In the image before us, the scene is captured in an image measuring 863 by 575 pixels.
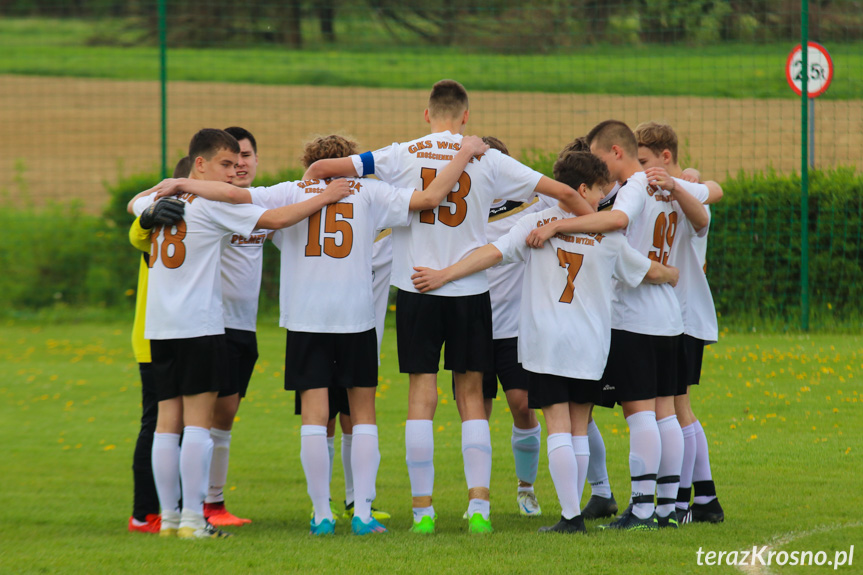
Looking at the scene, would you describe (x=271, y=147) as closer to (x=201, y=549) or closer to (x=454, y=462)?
(x=454, y=462)

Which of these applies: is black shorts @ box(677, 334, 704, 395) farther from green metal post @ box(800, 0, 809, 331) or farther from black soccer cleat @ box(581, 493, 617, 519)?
green metal post @ box(800, 0, 809, 331)

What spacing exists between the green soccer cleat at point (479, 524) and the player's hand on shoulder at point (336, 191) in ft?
5.63

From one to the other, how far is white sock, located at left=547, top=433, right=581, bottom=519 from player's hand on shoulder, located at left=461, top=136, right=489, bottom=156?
1459mm

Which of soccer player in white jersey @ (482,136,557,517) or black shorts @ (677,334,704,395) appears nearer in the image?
black shorts @ (677,334,704,395)

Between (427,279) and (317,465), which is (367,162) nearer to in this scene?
(427,279)

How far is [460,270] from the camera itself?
16.2 feet

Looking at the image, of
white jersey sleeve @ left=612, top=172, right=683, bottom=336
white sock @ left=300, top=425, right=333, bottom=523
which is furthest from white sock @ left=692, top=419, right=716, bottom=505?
white sock @ left=300, top=425, right=333, bottom=523

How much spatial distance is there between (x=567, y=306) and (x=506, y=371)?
90 centimetres

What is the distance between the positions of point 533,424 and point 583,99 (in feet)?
31.9

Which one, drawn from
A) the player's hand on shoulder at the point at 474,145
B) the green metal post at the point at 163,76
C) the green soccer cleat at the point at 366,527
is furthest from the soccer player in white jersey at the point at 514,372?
the green metal post at the point at 163,76

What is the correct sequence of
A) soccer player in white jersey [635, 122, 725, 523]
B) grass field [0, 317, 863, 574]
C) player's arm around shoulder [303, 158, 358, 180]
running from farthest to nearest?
soccer player in white jersey [635, 122, 725, 523]
player's arm around shoulder [303, 158, 358, 180]
grass field [0, 317, 863, 574]

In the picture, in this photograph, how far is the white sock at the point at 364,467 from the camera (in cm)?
498

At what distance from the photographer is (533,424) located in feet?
18.7

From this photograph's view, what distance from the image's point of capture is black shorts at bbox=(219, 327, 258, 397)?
5.48 m
